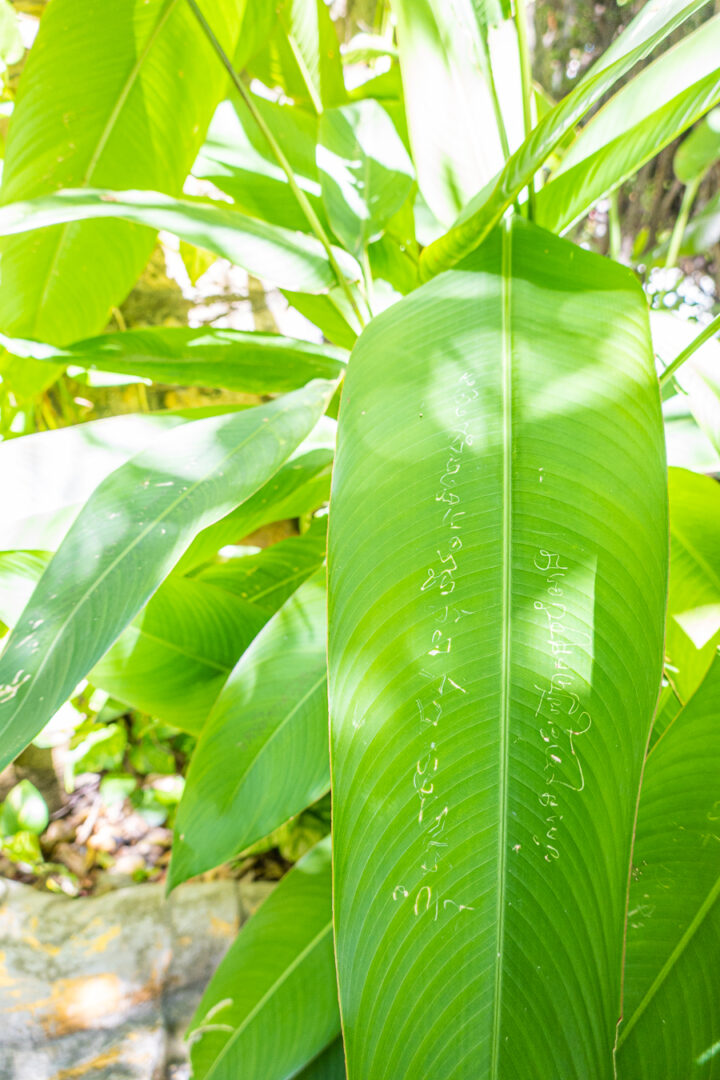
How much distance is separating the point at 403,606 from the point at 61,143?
0.74 metres

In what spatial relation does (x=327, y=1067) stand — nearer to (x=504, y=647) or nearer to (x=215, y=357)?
(x=504, y=647)

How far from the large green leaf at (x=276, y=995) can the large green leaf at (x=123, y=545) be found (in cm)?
43

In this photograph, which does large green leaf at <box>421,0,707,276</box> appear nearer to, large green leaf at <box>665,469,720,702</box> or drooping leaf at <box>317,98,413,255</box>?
drooping leaf at <box>317,98,413,255</box>

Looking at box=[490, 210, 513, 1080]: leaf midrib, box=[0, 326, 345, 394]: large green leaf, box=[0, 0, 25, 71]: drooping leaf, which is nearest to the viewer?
box=[490, 210, 513, 1080]: leaf midrib

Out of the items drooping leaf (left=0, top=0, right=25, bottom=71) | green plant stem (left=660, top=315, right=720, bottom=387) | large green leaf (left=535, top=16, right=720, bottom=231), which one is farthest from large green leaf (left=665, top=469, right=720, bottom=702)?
drooping leaf (left=0, top=0, right=25, bottom=71)

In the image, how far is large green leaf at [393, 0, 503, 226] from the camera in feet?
1.88

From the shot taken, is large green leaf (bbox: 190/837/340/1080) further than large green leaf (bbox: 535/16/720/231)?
Yes

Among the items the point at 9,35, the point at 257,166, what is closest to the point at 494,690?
the point at 257,166

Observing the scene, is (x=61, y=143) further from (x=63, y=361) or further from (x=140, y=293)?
(x=140, y=293)

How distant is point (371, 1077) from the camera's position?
303 mm

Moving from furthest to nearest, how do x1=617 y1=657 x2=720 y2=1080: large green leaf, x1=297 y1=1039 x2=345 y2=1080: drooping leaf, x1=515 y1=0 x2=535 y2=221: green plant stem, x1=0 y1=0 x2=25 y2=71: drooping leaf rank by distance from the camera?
x1=0 y1=0 x2=25 y2=71: drooping leaf, x1=297 y1=1039 x2=345 y2=1080: drooping leaf, x1=515 y1=0 x2=535 y2=221: green plant stem, x1=617 y1=657 x2=720 y2=1080: large green leaf

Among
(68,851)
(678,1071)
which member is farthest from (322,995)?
(68,851)

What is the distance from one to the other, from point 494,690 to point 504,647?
0.02 m

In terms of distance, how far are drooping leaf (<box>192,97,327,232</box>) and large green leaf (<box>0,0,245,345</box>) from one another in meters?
0.04
